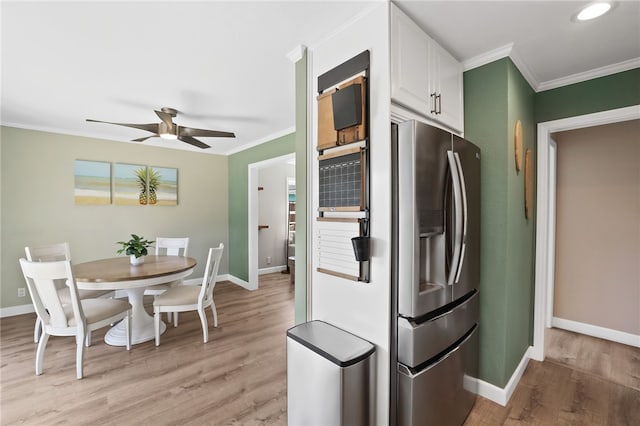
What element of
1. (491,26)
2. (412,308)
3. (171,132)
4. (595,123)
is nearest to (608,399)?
(412,308)

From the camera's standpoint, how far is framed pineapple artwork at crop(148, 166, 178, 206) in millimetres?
4730

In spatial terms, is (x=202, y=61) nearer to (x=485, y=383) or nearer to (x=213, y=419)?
(x=213, y=419)

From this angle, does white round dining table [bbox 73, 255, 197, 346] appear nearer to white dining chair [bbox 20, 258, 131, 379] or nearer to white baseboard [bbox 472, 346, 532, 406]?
white dining chair [bbox 20, 258, 131, 379]

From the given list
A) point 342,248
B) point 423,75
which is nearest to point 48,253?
point 342,248

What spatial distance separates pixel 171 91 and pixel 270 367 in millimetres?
2630

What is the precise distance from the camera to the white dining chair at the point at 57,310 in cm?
223

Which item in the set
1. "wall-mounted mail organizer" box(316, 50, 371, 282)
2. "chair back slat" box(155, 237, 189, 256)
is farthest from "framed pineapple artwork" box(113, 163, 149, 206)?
"wall-mounted mail organizer" box(316, 50, 371, 282)

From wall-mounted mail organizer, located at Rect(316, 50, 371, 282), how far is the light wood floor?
1.18 metres

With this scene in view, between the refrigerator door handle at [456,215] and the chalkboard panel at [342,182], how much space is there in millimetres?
521

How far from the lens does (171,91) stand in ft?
8.82

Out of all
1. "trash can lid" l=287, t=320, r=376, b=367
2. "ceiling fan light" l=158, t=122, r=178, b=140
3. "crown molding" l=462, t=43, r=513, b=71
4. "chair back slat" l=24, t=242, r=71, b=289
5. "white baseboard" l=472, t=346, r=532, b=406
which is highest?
"crown molding" l=462, t=43, r=513, b=71

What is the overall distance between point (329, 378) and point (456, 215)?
3.64 ft

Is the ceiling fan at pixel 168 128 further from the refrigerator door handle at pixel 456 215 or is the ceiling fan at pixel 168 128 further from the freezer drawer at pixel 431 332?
the freezer drawer at pixel 431 332

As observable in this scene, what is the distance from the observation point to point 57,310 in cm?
230
